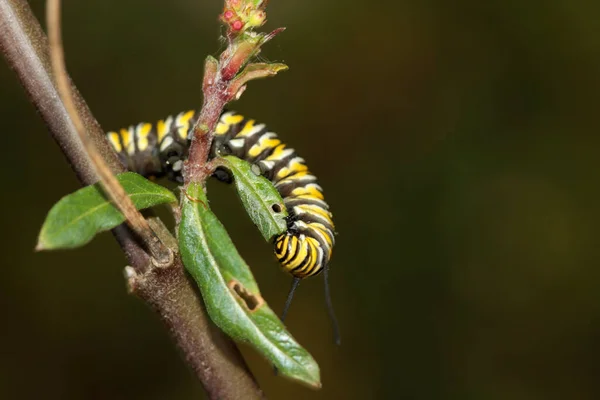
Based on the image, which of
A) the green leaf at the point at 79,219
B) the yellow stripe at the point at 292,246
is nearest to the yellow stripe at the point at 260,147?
the yellow stripe at the point at 292,246

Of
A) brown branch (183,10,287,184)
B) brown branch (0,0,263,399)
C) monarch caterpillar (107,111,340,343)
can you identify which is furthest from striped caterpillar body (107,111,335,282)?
brown branch (183,10,287,184)

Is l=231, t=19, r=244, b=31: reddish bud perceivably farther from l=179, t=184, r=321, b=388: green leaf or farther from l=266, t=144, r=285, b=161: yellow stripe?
l=266, t=144, r=285, b=161: yellow stripe

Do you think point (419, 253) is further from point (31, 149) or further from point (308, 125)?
point (31, 149)

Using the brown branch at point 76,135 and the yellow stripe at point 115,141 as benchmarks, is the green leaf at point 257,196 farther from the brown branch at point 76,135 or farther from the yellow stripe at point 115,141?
the yellow stripe at point 115,141

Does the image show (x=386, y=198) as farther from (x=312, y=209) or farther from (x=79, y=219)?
(x=79, y=219)

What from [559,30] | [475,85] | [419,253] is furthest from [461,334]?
[559,30]
